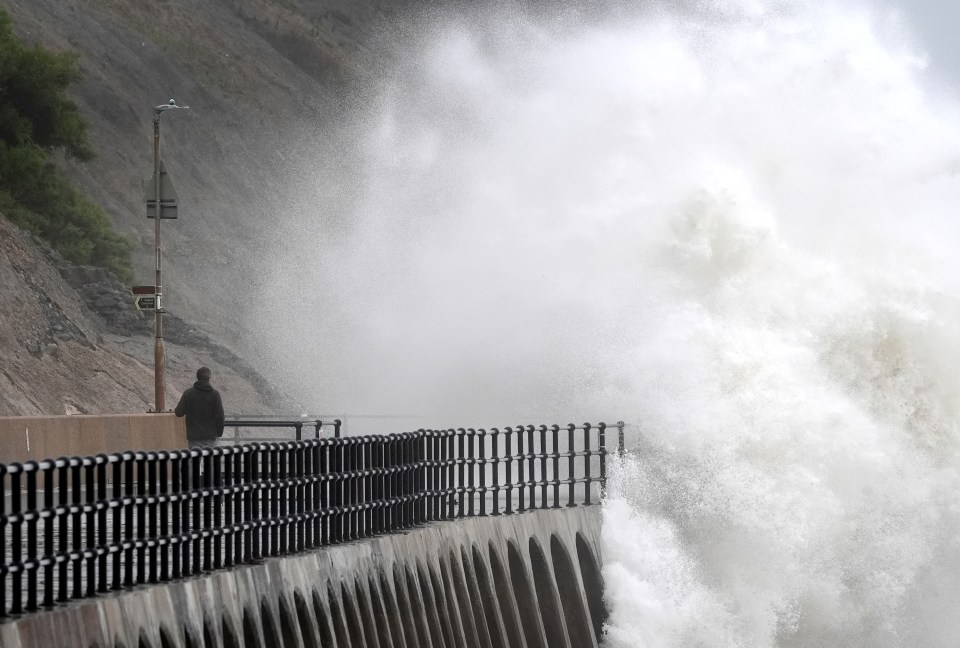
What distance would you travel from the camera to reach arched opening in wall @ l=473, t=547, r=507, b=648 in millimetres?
18297

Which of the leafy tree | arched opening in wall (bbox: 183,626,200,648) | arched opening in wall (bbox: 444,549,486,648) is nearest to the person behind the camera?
arched opening in wall (bbox: 183,626,200,648)

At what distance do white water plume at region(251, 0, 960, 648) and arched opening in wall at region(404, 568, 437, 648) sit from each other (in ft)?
17.7

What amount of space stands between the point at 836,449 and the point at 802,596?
359 cm

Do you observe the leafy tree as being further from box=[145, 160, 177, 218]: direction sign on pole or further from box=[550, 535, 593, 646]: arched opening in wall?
box=[550, 535, 593, 646]: arched opening in wall

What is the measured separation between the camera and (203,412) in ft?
66.3

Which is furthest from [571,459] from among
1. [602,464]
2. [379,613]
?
[379,613]

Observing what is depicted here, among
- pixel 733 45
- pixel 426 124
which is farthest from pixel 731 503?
pixel 426 124

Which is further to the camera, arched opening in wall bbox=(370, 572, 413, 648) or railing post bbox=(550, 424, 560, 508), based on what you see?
railing post bbox=(550, 424, 560, 508)

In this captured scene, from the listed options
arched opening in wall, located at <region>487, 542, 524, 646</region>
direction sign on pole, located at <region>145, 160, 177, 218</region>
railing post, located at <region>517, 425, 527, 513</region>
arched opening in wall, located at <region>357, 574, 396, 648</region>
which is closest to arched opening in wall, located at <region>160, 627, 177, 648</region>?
arched opening in wall, located at <region>357, 574, 396, 648</region>

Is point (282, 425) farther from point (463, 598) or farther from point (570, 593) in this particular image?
point (463, 598)

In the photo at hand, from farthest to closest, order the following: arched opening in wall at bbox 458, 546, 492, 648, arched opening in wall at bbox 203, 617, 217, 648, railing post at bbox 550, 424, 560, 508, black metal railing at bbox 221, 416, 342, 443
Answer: black metal railing at bbox 221, 416, 342, 443
railing post at bbox 550, 424, 560, 508
arched opening in wall at bbox 458, 546, 492, 648
arched opening in wall at bbox 203, 617, 217, 648

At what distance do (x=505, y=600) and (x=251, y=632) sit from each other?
648 cm

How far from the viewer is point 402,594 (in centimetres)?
1617

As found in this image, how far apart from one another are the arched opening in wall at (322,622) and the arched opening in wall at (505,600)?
4.60 m
